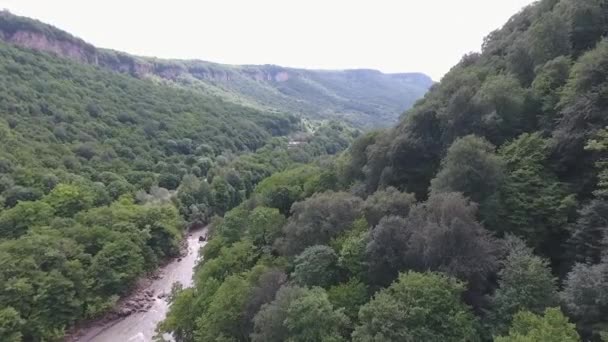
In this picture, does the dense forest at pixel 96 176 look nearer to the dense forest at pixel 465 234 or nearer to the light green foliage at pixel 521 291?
the dense forest at pixel 465 234

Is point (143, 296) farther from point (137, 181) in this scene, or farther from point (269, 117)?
point (269, 117)

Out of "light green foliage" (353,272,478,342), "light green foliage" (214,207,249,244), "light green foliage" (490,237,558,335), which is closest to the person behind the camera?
"light green foliage" (490,237,558,335)

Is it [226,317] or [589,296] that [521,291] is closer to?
[589,296]

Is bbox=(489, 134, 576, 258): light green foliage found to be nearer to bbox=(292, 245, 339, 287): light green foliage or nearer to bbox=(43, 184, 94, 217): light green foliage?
bbox=(292, 245, 339, 287): light green foliage

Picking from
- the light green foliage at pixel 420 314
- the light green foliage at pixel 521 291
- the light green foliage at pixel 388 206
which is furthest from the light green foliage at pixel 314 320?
the light green foliage at pixel 388 206

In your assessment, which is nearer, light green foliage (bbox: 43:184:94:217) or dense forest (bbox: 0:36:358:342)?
dense forest (bbox: 0:36:358:342)

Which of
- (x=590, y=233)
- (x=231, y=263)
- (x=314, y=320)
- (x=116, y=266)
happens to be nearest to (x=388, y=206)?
(x=314, y=320)

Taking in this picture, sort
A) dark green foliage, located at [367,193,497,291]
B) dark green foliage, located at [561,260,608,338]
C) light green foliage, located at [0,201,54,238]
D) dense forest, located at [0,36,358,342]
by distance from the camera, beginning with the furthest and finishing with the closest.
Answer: light green foliage, located at [0,201,54,238], dense forest, located at [0,36,358,342], dark green foliage, located at [367,193,497,291], dark green foliage, located at [561,260,608,338]

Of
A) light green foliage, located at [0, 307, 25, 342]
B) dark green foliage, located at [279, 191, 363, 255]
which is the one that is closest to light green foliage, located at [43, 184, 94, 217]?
light green foliage, located at [0, 307, 25, 342]
